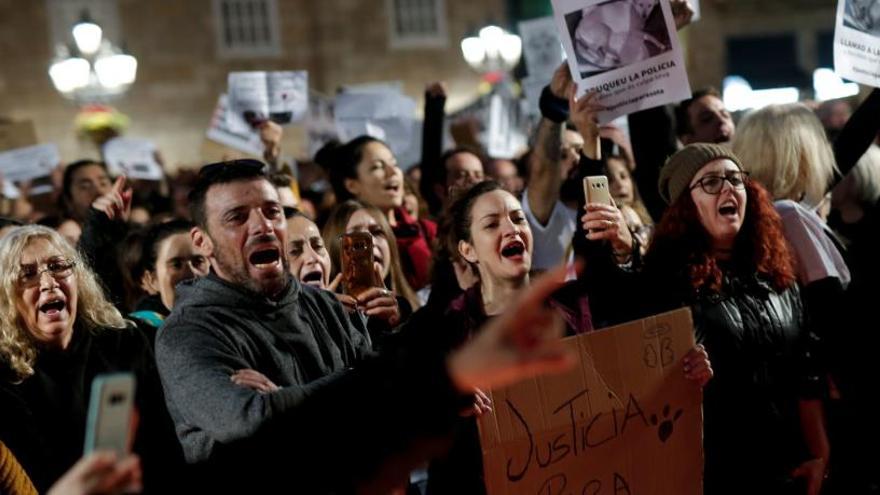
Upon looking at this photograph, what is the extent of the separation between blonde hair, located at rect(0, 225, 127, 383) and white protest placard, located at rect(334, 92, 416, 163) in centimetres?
473

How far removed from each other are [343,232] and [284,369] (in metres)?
2.03

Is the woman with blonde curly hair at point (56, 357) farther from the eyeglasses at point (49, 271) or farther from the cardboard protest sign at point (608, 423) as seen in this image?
the cardboard protest sign at point (608, 423)

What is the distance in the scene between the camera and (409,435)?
1976mm

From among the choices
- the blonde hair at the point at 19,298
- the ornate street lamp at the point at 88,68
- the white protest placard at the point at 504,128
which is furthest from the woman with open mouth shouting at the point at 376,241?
the ornate street lamp at the point at 88,68

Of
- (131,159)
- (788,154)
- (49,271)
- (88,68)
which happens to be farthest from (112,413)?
(88,68)

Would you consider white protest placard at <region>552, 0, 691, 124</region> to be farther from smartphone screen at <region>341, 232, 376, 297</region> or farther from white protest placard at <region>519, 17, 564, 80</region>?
white protest placard at <region>519, 17, 564, 80</region>

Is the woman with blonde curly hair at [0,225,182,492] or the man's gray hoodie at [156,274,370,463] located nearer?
the man's gray hoodie at [156,274,370,463]

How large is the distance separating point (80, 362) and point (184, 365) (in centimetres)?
77

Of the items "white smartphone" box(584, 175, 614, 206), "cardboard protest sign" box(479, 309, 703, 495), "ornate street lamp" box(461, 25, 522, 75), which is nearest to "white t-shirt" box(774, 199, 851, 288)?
"white smartphone" box(584, 175, 614, 206)

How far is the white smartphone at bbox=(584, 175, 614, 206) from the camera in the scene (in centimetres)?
406

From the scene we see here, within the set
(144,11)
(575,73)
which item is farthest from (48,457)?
(144,11)

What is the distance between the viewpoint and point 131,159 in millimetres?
10289

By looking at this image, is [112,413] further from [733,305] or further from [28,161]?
[28,161]

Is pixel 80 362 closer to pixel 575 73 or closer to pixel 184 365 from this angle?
pixel 184 365
